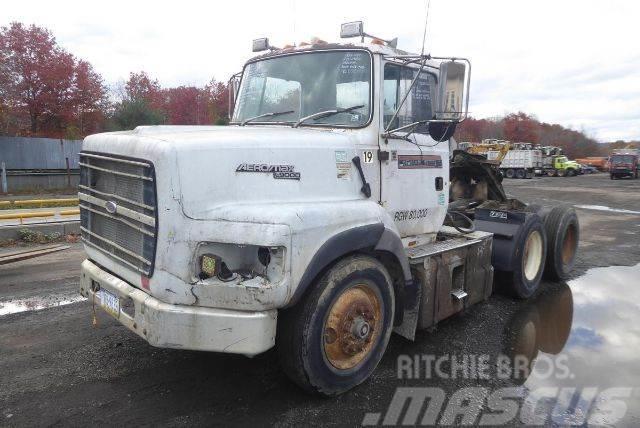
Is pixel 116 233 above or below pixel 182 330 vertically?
above

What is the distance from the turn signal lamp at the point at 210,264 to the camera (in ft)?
10.5

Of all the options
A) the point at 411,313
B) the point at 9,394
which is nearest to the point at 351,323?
the point at 411,313

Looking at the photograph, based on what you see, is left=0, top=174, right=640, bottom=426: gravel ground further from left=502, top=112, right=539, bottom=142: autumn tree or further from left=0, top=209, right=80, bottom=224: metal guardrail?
left=502, top=112, right=539, bottom=142: autumn tree

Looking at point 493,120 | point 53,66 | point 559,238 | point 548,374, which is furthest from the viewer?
point 493,120

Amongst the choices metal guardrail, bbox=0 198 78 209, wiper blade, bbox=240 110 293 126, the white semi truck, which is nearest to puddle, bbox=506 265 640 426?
the white semi truck

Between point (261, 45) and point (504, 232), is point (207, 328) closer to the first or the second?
point (261, 45)

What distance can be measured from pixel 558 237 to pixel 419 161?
139 inches

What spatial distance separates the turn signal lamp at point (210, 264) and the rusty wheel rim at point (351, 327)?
93 cm

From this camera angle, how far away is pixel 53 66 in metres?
22.3

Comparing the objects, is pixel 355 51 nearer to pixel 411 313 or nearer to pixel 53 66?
pixel 411 313

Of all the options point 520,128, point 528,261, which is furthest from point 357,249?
point 520,128

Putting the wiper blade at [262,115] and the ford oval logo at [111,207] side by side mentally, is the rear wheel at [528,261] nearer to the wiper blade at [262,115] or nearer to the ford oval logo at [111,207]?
the wiper blade at [262,115]

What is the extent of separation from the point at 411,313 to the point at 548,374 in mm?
1322

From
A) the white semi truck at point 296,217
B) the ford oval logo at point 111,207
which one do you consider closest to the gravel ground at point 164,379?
the white semi truck at point 296,217
